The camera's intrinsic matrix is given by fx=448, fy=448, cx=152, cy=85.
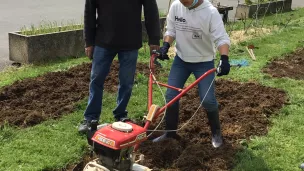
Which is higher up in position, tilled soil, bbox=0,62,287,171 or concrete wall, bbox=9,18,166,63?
concrete wall, bbox=9,18,166,63

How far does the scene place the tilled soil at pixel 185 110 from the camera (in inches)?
166

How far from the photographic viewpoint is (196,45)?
429cm

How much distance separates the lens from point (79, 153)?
14.2 ft

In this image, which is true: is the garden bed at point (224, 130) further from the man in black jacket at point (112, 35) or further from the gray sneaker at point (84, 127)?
the man in black jacket at point (112, 35)

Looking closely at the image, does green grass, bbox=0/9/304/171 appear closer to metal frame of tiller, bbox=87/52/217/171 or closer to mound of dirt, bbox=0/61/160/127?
mound of dirt, bbox=0/61/160/127

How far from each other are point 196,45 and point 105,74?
1.03 meters

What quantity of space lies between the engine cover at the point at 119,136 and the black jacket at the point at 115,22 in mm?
1404

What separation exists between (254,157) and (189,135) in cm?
80

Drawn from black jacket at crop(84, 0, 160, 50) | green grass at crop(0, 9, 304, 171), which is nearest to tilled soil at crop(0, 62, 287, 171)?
green grass at crop(0, 9, 304, 171)

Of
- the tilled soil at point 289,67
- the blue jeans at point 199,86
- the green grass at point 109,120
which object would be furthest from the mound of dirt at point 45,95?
the tilled soil at point 289,67

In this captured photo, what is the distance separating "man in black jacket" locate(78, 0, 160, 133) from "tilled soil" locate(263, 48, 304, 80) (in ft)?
10.9

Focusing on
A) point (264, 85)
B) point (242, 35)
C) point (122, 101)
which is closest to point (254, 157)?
point (122, 101)

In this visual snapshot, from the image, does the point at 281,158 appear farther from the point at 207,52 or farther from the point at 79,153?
the point at 79,153

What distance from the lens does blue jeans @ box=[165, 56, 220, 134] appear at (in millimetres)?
4266
